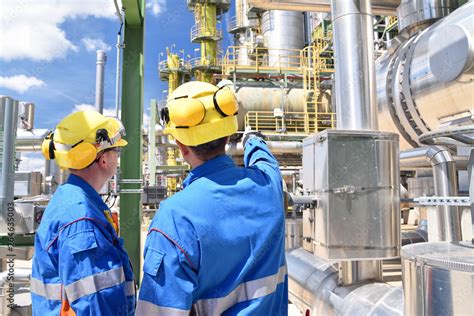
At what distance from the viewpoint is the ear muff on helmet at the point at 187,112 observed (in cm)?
112

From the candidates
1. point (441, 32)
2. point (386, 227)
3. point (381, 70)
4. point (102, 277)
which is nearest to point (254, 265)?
point (102, 277)

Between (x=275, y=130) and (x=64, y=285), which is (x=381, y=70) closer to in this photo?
(x=64, y=285)

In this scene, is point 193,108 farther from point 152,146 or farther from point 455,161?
point 152,146

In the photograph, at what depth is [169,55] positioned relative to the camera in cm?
1998

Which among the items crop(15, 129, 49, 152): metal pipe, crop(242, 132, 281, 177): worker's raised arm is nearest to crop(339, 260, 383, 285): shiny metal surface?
crop(242, 132, 281, 177): worker's raised arm

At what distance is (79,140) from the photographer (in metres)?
1.55

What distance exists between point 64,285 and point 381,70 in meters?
4.20

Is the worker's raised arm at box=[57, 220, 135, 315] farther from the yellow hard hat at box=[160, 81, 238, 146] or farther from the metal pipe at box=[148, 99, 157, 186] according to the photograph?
the metal pipe at box=[148, 99, 157, 186]

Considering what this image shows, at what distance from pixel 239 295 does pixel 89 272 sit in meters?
0.49

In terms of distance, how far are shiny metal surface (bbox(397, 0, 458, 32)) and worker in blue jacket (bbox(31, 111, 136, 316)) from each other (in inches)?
155

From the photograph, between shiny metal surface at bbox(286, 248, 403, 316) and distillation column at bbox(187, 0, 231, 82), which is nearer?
shiny metal surface at bbox(286, 248, 403, 316)

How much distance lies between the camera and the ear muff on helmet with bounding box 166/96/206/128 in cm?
112

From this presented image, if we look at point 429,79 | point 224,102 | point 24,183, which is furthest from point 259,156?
point 429,79

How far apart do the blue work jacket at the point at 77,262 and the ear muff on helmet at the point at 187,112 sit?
50cm
